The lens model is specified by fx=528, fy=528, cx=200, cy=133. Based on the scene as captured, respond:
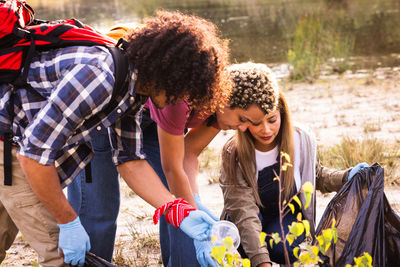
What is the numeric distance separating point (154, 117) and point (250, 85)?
47 centimetres

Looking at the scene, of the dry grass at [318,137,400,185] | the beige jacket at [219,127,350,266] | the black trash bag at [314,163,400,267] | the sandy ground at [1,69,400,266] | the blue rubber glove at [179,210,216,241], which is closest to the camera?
the blue rubber glove at [179,210,216,241]

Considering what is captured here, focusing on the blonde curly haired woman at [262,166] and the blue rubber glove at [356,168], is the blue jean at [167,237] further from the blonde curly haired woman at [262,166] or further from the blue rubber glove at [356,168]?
the blue rubber glove at [356,168]

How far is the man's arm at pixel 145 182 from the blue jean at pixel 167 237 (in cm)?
27

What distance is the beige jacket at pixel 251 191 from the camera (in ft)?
8.41

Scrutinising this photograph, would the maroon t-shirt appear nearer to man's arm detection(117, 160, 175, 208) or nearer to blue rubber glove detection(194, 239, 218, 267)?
man's arm detection(117, 160, 175, 208)

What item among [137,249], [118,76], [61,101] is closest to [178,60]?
[118,76]

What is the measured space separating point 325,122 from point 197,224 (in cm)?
366

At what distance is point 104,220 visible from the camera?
2.69m

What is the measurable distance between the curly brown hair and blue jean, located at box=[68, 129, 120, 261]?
0.80 metres

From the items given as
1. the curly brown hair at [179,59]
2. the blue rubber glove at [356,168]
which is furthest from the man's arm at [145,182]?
the blue rubber glove at [356,168]

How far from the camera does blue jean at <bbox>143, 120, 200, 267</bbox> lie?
8.05 ft

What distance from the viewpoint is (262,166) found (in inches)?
109

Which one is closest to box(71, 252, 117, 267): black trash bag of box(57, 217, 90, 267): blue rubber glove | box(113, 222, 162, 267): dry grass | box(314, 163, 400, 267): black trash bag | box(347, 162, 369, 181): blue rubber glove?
box(57, 217, 90, 267): blue rubber glove

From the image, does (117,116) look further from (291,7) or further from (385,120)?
(291,7)
